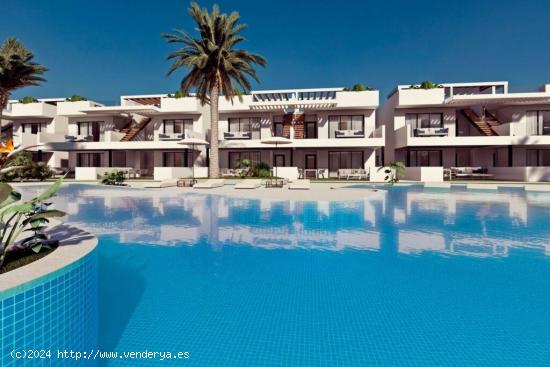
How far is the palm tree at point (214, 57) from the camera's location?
75.3 ft

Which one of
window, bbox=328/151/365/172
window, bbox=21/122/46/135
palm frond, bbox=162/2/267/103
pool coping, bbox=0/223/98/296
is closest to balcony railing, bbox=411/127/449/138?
window, bbox=328/151/365/172

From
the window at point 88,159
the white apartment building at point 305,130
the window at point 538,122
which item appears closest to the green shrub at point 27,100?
the window at point 88,159

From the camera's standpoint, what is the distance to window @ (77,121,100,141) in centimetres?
3528

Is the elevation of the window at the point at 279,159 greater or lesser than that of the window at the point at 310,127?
lesser

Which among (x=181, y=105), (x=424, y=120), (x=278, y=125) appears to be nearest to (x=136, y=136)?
(x=181, y=105)

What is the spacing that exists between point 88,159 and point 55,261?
129ft

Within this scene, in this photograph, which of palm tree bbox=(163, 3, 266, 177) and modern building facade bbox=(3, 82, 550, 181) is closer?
palm tree bbox=(163, 3, 266, 177)

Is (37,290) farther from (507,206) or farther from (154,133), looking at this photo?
(154,133)

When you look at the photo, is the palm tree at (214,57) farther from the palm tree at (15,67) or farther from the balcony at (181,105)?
the palm tree at (15,67)

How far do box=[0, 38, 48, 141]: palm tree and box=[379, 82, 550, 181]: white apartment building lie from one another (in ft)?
111

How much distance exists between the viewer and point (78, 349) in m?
2.73

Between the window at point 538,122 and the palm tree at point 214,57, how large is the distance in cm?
2643

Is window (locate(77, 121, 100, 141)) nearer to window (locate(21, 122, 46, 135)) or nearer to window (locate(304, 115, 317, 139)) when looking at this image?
window (locate(21, 122, 46, 135))

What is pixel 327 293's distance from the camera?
462 cm
